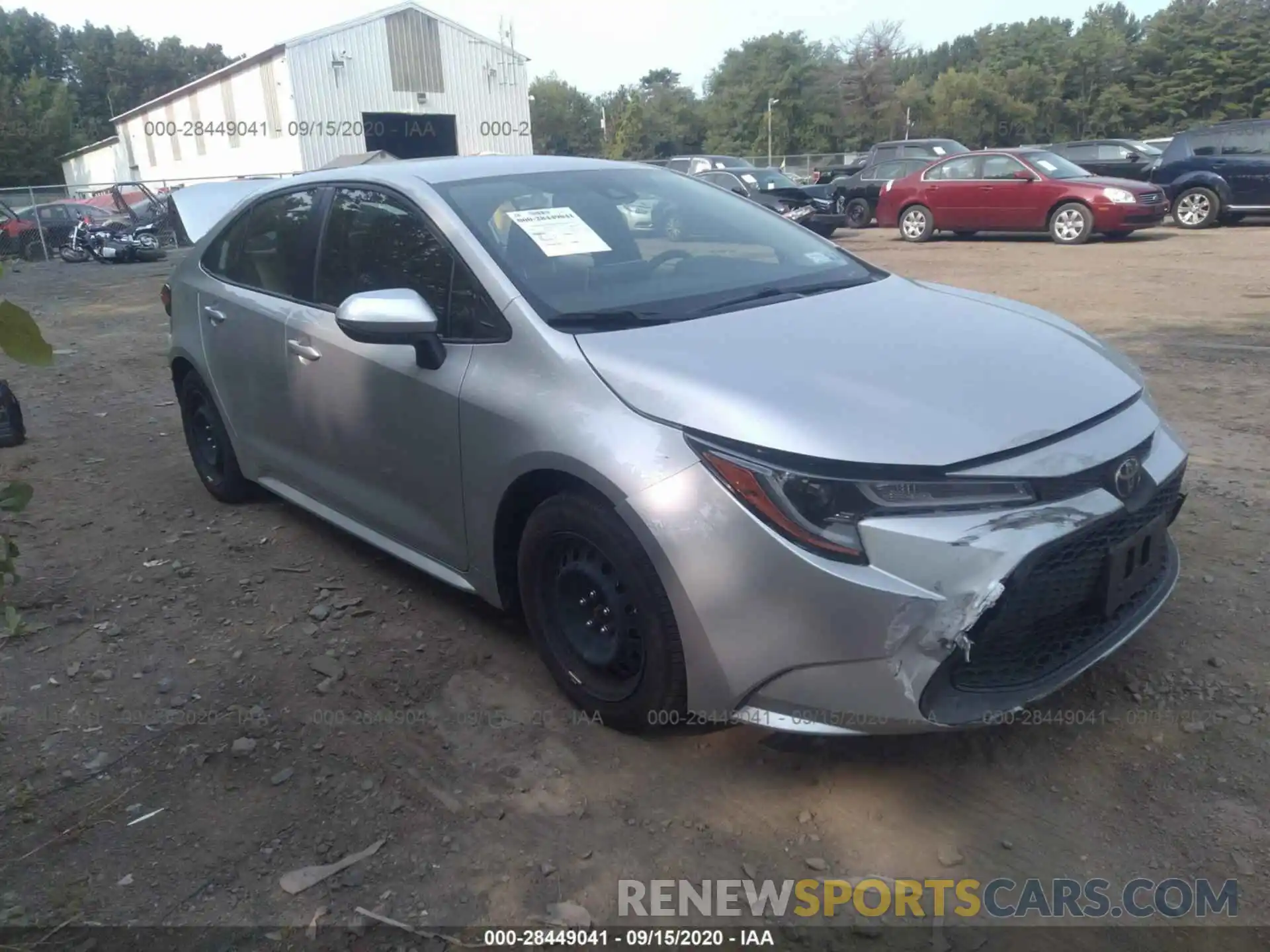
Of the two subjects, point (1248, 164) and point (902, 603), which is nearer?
point (902, 603)

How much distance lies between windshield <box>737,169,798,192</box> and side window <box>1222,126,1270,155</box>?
7.49 m

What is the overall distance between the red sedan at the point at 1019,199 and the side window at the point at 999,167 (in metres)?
0.01

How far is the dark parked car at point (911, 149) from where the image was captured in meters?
21.2

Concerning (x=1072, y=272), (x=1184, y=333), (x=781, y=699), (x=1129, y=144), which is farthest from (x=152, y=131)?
(x=781, y=699)

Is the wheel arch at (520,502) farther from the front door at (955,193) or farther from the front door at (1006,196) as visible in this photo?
the front door at (955,193)

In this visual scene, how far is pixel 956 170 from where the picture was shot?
16391mm

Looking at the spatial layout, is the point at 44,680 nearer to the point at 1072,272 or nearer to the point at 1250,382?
the point at 1250,382

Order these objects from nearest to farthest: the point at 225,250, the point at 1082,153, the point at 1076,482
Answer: the point at 1076,482 < the point at 225,250 < the point at 1082,153

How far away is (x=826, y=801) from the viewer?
252 centimetres

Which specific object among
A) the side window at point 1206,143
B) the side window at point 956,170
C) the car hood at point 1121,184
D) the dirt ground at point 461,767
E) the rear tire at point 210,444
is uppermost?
the side window at point 1206,143

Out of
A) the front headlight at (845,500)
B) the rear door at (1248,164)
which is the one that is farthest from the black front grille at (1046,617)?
the rear door at (1248,164)

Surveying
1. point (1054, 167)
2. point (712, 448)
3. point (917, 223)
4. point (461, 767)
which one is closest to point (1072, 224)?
point (1054, 167)

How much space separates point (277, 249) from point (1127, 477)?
3.28 metres

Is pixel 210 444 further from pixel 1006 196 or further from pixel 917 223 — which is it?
pixel 917 223
